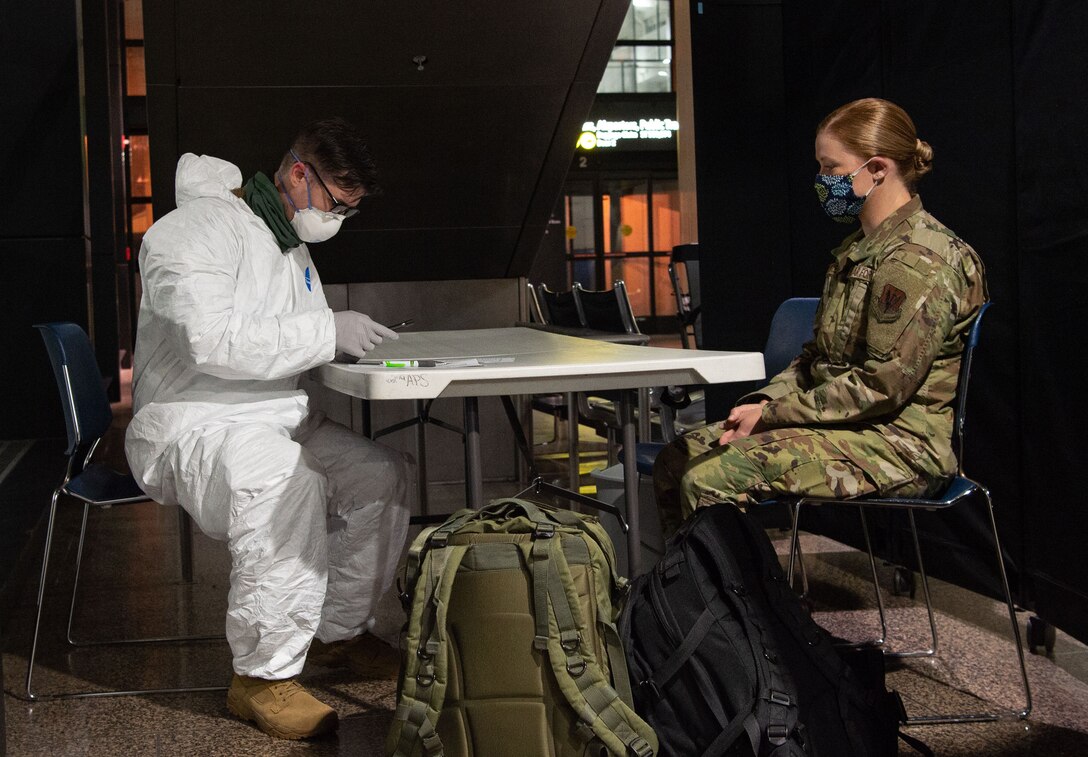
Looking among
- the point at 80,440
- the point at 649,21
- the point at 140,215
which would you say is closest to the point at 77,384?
the point at 80,440

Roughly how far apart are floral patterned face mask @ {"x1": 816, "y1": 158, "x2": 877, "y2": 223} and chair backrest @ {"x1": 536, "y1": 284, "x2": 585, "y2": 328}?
205 cm

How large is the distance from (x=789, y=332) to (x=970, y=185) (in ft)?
2.09

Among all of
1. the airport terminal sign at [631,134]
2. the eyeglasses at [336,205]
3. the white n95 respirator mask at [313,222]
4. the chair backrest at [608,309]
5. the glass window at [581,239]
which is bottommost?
the chair backrest at [608,309]

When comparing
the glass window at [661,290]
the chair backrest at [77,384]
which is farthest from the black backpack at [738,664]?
the glass window at [661,290]

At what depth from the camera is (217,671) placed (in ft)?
9.03

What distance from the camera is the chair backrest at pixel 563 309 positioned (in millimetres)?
4564

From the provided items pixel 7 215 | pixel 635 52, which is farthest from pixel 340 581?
pixel 635 52

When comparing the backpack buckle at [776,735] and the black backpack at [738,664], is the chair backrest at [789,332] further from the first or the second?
the backpack buckle at [776,735]

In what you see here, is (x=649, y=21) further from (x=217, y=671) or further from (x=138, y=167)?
(x=217, y=671)

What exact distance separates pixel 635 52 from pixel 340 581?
1540 centimetres

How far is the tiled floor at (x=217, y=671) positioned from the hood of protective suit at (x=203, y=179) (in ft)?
3.86

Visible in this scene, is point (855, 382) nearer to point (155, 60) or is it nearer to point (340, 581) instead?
point (340, 581)

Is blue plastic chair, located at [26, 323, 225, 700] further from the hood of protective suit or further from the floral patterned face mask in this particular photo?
the floral patterned face mask

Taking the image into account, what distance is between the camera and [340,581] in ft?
8.65
